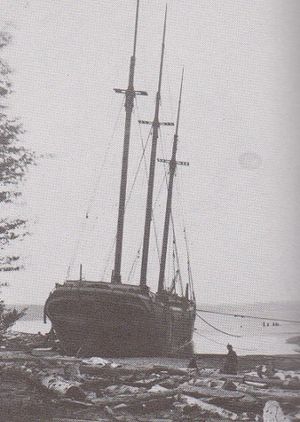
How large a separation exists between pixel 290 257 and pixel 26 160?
335 inches

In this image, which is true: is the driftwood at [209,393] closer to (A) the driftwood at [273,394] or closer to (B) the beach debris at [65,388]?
(A) the driftwood at [273,394]

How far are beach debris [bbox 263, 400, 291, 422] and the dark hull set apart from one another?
30.4 ft

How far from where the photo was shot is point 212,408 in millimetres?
8414

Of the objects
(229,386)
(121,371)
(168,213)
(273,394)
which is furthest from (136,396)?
(168,213)

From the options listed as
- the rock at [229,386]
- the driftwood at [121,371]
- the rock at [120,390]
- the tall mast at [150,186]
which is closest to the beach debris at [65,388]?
the rock at [120,390]

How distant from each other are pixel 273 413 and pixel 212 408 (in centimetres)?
92

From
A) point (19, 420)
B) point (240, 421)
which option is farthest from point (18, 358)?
point (240, 421)

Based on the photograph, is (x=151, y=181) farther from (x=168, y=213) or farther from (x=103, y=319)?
(x=103, y=319)

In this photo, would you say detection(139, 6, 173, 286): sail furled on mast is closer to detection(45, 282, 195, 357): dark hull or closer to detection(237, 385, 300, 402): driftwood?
detection(45, 282, 195, 357): dark hull

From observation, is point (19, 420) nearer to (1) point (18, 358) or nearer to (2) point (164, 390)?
(2) point (164, 390)

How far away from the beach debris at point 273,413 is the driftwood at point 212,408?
44 cm

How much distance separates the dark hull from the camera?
56.2ft

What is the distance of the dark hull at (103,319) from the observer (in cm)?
1712

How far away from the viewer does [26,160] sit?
15406 millimetres
